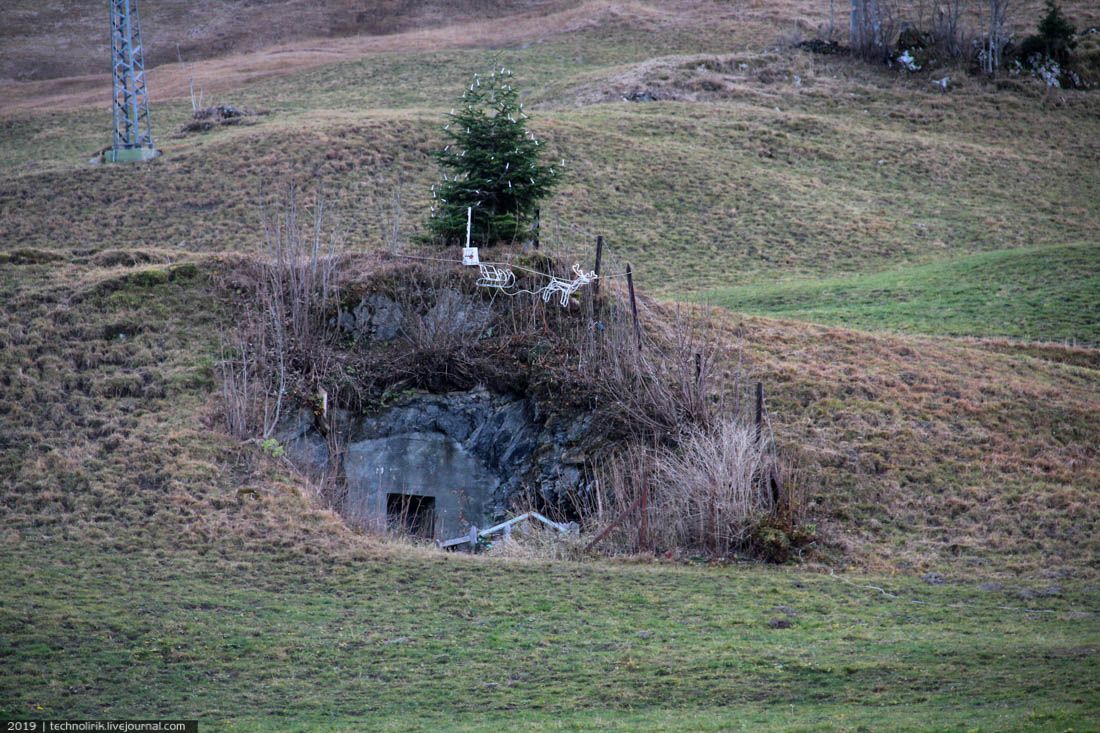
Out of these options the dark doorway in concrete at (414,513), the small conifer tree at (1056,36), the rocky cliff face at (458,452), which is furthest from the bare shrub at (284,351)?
the small conifer tree at (1056,36)

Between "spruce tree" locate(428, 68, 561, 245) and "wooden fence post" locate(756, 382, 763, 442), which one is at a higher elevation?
"spruce tree" locate(428, 68, 561, 245)

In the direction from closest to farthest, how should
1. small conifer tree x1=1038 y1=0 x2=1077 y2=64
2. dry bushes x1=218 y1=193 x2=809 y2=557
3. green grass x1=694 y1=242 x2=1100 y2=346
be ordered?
1. dry bushes x1=218 y1=193 x2=809 y2=557
2. green grass x1=694 y1=242 x2=1100 y2=346
3. small conifer tree x1=1038 y1=0 x2=1077 y2=64

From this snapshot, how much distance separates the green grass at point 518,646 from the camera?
444 inches

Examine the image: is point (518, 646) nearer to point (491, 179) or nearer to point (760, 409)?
point (760, 409)

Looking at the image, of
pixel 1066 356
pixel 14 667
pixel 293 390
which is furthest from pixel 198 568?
pixel 1066 356

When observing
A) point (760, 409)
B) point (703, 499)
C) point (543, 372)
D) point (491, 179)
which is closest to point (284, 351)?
point (543, 372)

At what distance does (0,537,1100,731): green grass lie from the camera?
37.0 feet

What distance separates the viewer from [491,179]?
24.7m

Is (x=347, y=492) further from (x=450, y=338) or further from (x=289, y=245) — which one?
(x=289, y=245)

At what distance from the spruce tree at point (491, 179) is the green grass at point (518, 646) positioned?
389 inches

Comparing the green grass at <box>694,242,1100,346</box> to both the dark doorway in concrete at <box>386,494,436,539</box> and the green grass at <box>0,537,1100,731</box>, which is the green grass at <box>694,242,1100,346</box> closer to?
the dark doorway in concrete at <box>386,494,436,539</box>

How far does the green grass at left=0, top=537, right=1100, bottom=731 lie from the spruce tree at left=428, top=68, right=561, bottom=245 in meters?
9.87

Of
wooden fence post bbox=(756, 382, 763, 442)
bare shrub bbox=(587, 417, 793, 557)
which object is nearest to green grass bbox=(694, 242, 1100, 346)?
wooden fence post bbox=(756, 382, 763, 442)

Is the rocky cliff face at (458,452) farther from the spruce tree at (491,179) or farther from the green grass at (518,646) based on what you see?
the spruce tree at (491,179)
